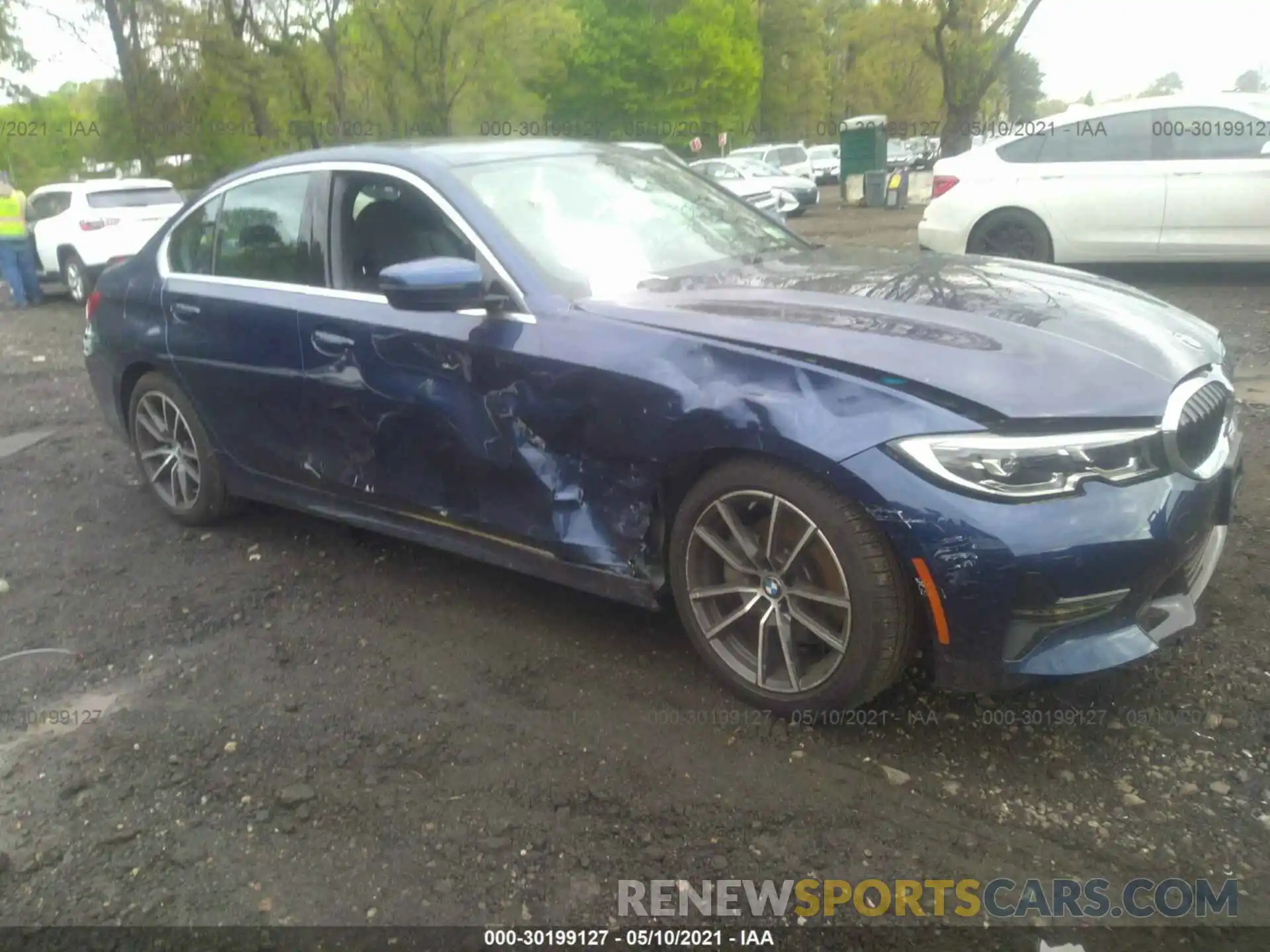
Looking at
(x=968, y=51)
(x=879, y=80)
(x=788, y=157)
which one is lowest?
(x=788, y=157)

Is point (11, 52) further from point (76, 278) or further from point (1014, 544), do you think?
point (1014, 544)

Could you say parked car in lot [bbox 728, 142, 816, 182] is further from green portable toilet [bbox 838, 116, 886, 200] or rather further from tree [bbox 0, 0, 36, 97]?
tree [bbox 0, 0, 36, 97]

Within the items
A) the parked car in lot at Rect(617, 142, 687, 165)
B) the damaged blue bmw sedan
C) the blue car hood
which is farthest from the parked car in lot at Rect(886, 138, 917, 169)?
the blue car hood

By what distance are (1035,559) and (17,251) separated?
1596 centimetres

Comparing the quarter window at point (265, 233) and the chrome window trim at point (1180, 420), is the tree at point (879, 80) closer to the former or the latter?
the quarter window at point (265, 233)

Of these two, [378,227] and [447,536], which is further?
[378,227]

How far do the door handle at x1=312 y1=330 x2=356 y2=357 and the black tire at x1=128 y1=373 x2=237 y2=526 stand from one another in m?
1.04

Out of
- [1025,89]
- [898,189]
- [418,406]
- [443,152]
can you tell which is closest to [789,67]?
[1025,89]

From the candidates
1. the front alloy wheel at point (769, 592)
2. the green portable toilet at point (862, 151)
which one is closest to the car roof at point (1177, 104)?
the front alloy wheel at point (769, 592)

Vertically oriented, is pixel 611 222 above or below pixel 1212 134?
below

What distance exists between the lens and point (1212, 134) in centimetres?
911

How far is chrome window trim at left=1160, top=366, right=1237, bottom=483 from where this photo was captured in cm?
272

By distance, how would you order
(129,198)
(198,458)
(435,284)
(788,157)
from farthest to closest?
(788,157) < (129,198) < (198,458) < (435,284)

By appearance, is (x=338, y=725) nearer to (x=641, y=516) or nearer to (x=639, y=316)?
(x=641, y=516)
